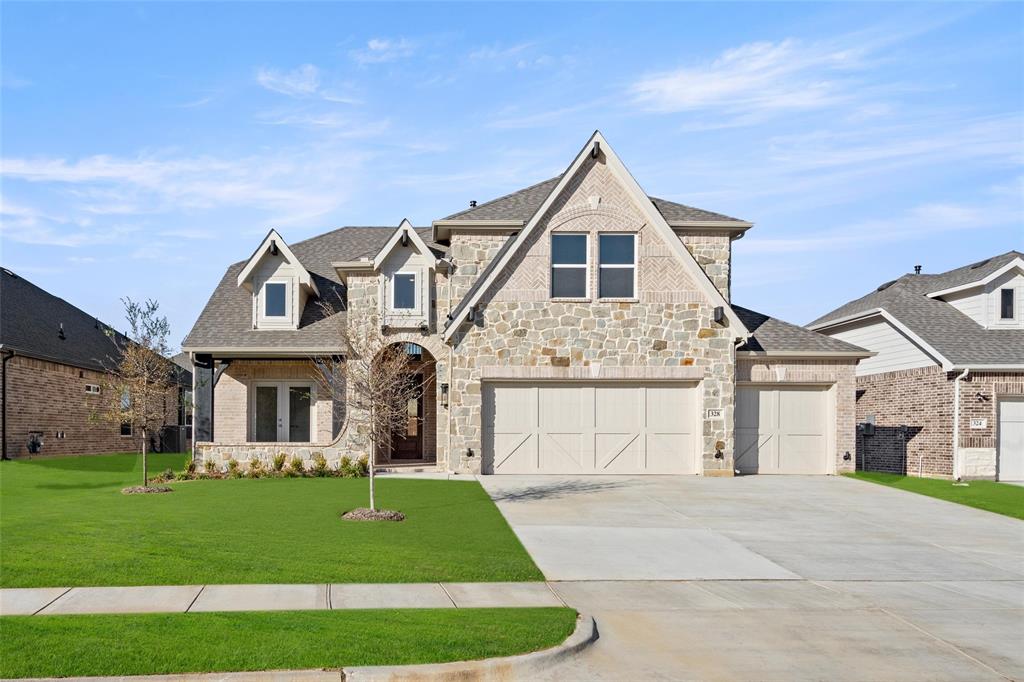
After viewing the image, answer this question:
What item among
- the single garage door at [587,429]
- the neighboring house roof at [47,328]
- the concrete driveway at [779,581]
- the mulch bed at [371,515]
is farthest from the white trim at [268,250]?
the mulch bed at [371,515]

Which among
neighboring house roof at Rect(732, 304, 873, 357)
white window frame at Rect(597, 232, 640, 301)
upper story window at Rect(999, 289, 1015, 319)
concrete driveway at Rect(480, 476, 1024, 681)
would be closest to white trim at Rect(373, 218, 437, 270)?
white window frame at Rect(597, 232, 640, 301)

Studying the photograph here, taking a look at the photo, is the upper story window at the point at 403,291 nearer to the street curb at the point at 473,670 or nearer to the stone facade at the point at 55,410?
the stone facade at the point at 55,410

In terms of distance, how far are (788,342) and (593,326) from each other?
A: 19.4 feet

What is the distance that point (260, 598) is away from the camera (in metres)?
8.98

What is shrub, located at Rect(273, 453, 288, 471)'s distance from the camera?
22078mm

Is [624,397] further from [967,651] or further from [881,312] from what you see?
[967,651]

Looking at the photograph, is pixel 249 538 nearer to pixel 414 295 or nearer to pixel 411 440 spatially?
pixel 414 295

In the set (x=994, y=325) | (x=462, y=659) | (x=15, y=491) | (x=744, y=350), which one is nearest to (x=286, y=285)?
(x=15, y=491)

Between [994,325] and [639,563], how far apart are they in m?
20.6

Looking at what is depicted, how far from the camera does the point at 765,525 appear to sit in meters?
15.4

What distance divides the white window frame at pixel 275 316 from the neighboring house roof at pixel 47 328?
5244mm

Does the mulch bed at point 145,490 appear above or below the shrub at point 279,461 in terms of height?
below

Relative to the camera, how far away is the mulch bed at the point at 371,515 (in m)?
14.5

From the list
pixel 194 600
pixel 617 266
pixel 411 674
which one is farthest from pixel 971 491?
pixel 194 600
